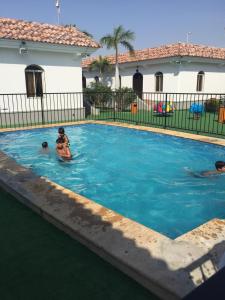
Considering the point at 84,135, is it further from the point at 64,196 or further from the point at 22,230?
the point at 22,230

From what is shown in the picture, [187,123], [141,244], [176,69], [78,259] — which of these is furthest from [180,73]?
[78,259]

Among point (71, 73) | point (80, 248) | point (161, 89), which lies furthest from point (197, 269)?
point (161, 89)

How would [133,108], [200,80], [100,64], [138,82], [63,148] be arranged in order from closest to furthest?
[63,148], [133,108], [200,80], [138,82], [100,64]

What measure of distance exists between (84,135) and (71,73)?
16.4 feet

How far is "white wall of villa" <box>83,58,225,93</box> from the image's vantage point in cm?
2145

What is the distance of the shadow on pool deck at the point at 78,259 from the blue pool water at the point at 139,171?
1.66 metres

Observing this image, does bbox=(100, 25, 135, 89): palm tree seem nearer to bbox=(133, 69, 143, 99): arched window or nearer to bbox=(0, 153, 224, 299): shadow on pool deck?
bbox=(133, 69, 143, 99): arched window

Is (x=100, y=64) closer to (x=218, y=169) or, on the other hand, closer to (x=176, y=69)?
(x=176, y=69)

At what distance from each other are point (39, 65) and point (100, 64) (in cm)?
1370

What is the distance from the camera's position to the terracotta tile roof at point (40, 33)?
1353cm

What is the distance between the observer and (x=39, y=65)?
1437 centimetres

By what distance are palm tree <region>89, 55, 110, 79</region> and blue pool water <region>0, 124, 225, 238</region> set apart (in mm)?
16103

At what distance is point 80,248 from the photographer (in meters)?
3.27

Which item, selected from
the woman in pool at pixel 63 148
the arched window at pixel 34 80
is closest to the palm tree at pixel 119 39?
the arched window at pixel 34 80
